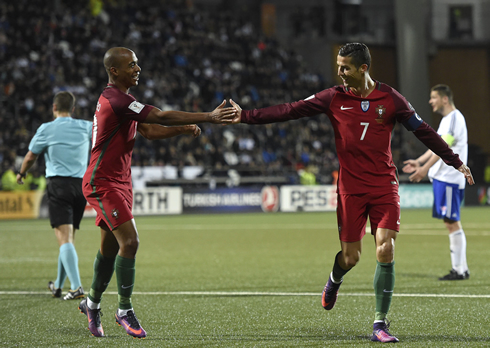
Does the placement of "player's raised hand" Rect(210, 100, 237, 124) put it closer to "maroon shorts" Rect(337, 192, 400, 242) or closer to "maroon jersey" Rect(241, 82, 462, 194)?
"maroon jersey" Rect(241, 82, 462, 194)

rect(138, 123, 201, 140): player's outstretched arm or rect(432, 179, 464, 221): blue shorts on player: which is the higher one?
rect(138, 123, 201, 140): player's outstretched arm

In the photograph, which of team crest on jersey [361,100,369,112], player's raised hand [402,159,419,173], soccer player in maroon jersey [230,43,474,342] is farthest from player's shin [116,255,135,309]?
player's raised hand [402,159,419,173]

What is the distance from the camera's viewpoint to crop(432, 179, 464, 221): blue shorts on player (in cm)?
854

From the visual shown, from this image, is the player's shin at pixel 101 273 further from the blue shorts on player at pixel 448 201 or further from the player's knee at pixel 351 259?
the blue shorts on player at pixel 448 201

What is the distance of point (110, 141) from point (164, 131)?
2.21ft

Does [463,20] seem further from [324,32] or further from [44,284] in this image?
[44,284]

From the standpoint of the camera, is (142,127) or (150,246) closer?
(142,127)

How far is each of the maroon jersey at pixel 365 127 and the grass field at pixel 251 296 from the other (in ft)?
4.13

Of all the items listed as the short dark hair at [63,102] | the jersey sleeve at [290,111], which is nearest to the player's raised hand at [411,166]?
the jersey sleeve at [290,111]

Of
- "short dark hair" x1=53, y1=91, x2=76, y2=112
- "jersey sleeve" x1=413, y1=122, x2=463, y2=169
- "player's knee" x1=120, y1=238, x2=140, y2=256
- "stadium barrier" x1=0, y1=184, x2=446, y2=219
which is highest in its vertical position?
"short dark hair" x1=53, y1=91, x2=76, y2=112

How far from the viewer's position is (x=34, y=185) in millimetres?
22438

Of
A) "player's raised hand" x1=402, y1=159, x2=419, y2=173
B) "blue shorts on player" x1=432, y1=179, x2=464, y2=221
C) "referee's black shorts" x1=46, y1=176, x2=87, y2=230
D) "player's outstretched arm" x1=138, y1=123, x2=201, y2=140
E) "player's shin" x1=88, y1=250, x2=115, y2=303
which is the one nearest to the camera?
"player's shin" x1=88, y1=250, x2=115, y2=303

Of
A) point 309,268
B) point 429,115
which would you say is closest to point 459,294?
point 309,268

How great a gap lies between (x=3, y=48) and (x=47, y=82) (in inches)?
90.2
